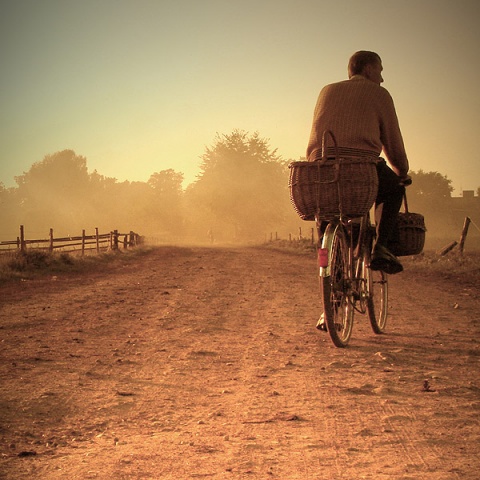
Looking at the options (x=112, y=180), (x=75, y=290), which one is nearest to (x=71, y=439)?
(x=75, y=290)

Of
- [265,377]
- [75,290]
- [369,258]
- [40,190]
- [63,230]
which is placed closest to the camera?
[265,377]

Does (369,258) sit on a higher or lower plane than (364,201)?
lower

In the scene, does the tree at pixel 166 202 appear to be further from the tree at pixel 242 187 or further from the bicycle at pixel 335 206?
the bicycle at pixel 335 206

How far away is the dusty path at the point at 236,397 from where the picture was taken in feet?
7.11

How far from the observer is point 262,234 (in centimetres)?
6869

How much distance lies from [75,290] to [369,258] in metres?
6.85

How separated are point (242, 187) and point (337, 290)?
201ft

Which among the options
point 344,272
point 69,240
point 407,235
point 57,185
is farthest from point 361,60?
point 57,185

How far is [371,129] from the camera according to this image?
4406 mm

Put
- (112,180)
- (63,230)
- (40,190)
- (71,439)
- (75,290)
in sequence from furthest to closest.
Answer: (112,180)
(40,190)
(63,230)
(75,290)
(71,439)

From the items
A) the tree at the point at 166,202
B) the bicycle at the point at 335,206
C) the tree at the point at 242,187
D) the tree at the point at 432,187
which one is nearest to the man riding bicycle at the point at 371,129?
the bicycle at the point at 335,206

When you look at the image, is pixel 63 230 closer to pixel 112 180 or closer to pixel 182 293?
pixel 112 180

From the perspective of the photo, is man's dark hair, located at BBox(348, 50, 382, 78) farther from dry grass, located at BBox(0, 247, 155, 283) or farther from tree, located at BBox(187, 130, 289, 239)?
tree, located at BBox(187, 130, 289, 239)

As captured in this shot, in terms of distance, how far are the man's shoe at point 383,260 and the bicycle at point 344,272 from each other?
12 cm
